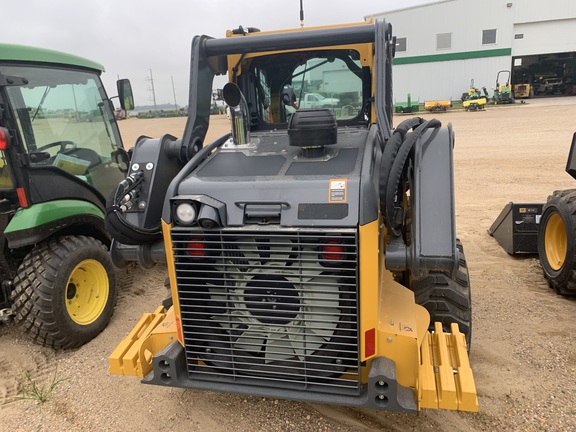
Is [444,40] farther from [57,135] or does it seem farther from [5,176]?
[5,176]

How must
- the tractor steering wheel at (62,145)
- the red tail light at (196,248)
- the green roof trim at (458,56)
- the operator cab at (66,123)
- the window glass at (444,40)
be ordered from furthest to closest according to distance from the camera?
the window glass at (444,40) < the green roof trim at (458,56) < the tractor steering wheel at (62,145) < the operator cab at (66,123) < the red tail light at (196,248)

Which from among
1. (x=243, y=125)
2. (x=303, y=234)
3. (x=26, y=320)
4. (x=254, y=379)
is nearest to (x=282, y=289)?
(x=303, y=234)

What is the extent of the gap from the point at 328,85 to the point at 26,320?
2972 mm

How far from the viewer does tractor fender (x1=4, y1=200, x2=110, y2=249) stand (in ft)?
11.5

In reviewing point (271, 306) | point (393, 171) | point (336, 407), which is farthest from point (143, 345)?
point (393, 171)

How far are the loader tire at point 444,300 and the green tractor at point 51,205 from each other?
273 cm

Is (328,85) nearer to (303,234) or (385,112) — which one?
(385,112)

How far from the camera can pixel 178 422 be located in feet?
9.38

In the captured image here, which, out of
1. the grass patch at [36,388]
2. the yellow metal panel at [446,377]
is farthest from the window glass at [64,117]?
the yellow metal panel at [446,377]

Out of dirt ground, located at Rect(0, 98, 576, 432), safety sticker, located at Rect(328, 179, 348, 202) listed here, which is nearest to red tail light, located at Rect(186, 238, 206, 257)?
safety sticker, located at Rect(328, 179, 348, 202)

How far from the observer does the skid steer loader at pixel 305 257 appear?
2.25m

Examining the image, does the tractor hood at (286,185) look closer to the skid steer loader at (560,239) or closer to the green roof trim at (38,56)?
the green roof trim at (38,56)

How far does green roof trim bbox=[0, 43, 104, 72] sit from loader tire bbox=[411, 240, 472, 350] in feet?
11.7

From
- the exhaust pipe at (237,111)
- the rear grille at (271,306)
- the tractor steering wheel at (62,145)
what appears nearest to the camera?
the rear grille at (271,306)
